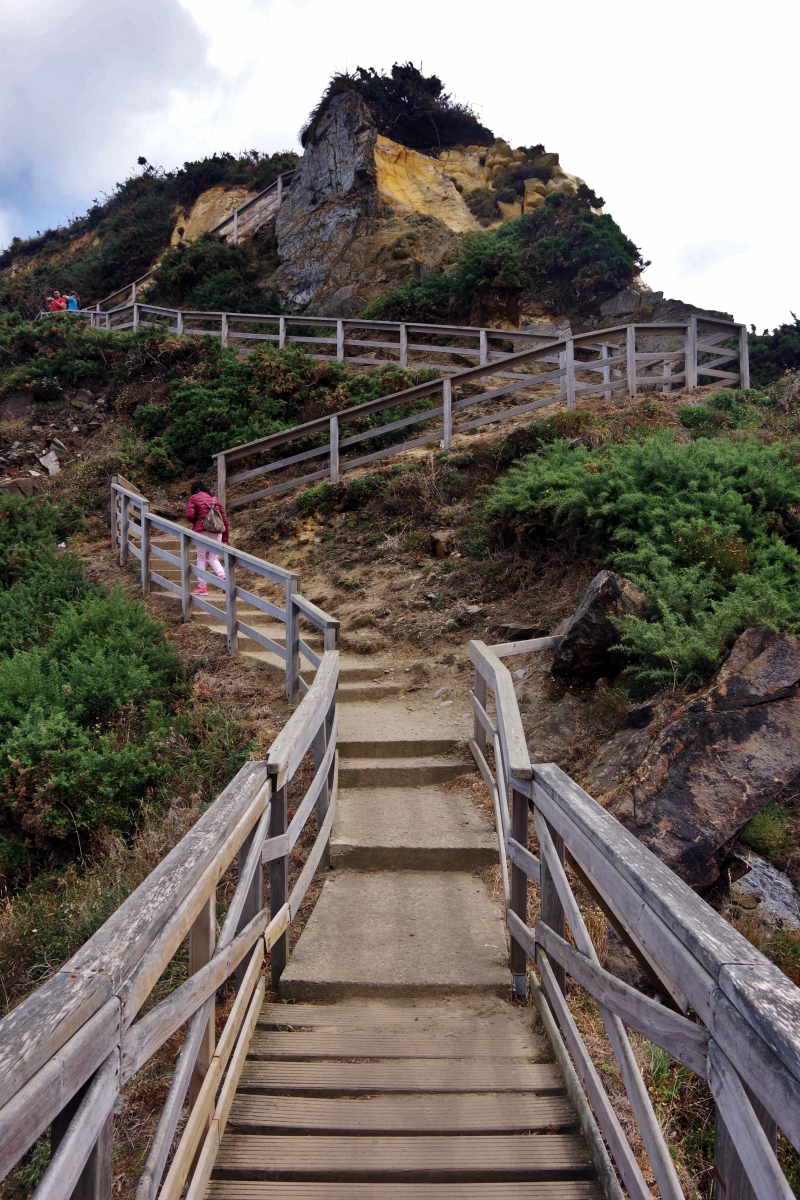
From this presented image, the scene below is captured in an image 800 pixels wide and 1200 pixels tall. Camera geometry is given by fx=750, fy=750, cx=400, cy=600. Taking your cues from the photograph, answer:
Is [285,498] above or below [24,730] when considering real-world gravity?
above

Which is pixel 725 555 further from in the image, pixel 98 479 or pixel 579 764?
pixel 98 479

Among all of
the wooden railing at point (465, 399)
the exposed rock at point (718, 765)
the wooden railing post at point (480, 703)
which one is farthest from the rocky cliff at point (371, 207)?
the exposed rock at point (718, 765)

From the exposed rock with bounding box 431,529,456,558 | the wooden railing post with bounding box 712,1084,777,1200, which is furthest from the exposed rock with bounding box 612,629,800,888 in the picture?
the exposed rock with bounding box 431,529,456,558

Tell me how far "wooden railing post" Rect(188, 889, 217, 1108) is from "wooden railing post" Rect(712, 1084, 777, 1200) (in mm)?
1520

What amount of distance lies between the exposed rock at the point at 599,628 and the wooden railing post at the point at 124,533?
8937 mm

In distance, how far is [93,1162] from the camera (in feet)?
5.09

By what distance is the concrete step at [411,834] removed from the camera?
4.72 metres

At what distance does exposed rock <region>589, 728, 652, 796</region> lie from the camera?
16.7 feet

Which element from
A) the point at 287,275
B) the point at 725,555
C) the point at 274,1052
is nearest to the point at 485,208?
the point at 287,275

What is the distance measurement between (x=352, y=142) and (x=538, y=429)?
21601mm

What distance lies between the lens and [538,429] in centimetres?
1117

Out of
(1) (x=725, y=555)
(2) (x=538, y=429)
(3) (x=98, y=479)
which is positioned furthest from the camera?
(3) (x=98, y=479)

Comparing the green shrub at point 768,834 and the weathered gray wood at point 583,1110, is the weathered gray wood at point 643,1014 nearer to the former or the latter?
the weathered gray wood at point 583,1110

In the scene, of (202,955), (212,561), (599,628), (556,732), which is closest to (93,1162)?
(202,955)
